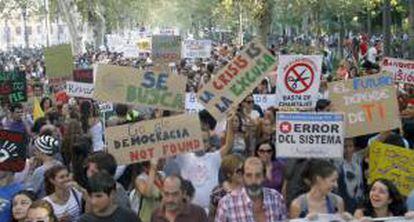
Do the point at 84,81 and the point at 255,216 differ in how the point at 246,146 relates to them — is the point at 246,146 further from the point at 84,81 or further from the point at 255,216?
the point at 84,81

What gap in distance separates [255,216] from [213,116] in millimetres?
3116

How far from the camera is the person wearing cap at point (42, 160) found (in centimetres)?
861

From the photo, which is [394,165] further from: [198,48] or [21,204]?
[198,48]

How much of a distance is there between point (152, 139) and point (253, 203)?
1956 mm

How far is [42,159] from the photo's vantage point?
9070 millimetres

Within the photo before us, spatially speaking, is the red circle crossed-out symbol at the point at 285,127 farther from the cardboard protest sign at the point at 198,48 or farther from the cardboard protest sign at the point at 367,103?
the cardboard protest sign at the point at 198,48

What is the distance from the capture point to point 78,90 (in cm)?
1585

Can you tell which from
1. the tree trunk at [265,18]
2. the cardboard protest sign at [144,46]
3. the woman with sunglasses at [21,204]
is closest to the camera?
the woman with sunglasses at [21,204]

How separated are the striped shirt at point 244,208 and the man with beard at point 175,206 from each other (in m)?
0.20

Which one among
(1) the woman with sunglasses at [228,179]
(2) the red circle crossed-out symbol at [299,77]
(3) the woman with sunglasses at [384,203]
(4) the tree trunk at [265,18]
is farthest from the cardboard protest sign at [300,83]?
(4) the tree trunk at [265,18]

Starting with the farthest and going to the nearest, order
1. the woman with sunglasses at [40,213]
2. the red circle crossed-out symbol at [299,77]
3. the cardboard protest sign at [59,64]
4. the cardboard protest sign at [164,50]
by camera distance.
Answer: the cardboard protest sign at [164,50], the cardboard protest sign at [59,64], the red circle crossed-out symbol at [299,77], the woman with sunglasses at [40,213]

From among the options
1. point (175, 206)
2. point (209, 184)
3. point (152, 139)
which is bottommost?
point (209, 184)

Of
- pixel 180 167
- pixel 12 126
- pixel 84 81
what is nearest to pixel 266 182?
pixel 180 167

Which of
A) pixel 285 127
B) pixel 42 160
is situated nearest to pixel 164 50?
pixel 42 160
